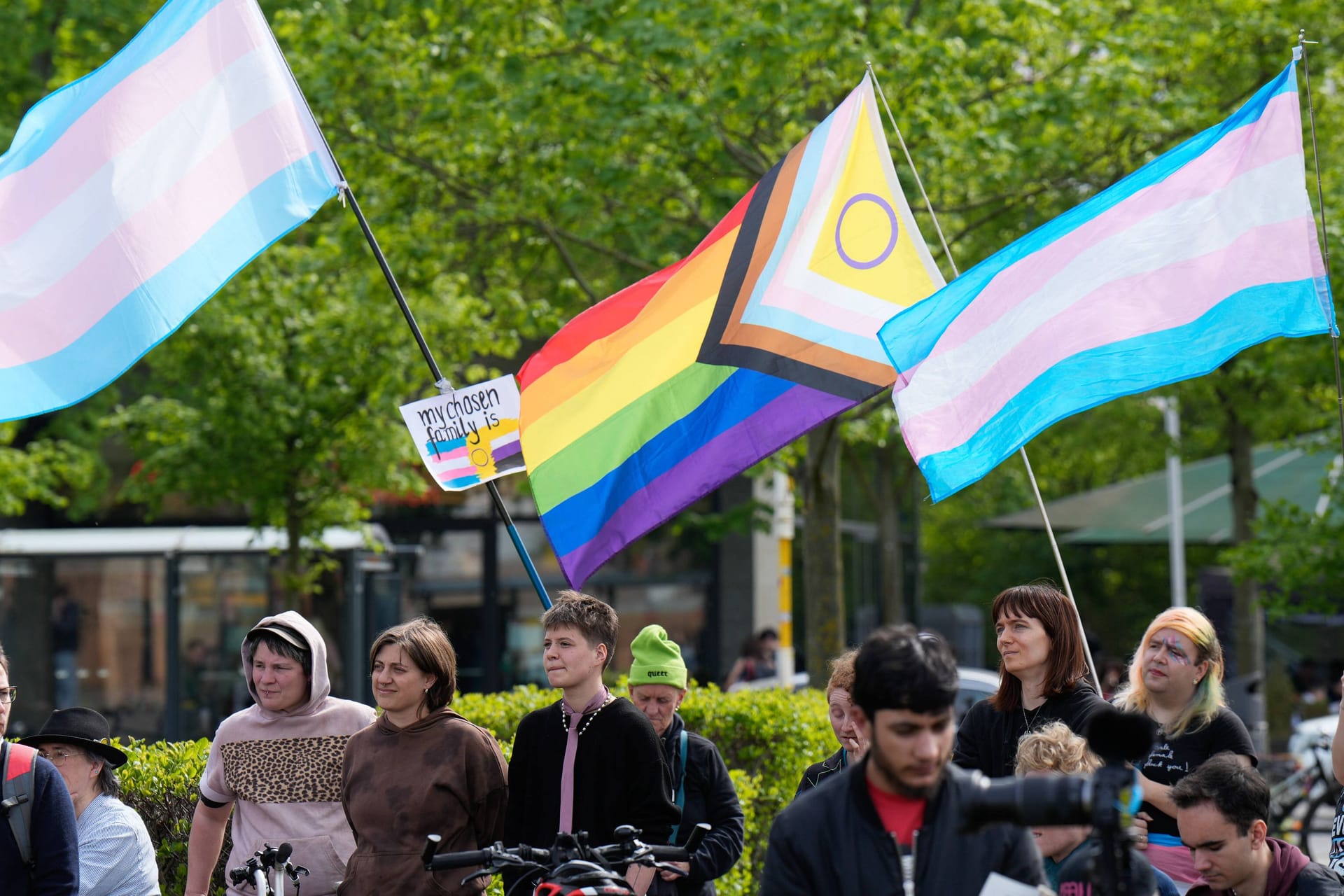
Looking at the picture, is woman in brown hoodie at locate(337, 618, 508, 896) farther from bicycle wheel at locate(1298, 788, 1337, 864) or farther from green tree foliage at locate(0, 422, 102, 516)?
green tree foliage at locate(0, 422, 102, 516)

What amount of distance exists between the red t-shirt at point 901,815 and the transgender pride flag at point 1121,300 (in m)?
2.57

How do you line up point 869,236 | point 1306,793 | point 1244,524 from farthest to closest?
point 1244,524
point 1306,793
point 869,236

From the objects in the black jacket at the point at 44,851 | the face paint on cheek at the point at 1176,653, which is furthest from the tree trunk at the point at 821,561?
the black jacket at the point at 44,851

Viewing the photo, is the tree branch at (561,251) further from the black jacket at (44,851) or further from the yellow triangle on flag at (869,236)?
the black jacket at (44,851)

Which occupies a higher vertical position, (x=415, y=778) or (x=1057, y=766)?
(x=1057, y=766)

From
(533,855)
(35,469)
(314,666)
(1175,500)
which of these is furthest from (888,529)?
(533,855)

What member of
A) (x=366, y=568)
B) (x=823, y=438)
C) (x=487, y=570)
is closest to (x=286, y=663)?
(x=823, y=438)

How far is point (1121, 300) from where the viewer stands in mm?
5793

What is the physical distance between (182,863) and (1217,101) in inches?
432

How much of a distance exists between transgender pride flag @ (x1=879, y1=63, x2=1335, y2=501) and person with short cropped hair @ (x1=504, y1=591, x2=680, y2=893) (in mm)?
1468

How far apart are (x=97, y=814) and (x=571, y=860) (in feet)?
7.13

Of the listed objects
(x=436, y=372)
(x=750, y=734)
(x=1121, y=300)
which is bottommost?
(x=750, y=734)

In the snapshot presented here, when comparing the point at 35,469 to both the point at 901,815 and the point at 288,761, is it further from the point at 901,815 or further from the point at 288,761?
the point at 901,815

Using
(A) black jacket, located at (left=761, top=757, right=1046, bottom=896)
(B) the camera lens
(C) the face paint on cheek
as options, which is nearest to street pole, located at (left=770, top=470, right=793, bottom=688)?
(C) the face paint on cheek
